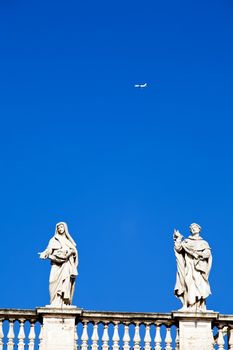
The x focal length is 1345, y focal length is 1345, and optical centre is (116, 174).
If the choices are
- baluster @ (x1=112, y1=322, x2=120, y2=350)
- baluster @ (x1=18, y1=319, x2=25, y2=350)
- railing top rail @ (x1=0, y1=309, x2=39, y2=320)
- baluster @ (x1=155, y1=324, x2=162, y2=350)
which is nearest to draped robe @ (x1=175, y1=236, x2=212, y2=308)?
baluster @ (x1=155, y1=324, x2=162, y2=350)

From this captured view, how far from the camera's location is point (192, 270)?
106ft

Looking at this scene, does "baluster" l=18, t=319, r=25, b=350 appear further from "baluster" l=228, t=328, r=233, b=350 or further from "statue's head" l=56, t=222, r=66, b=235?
"baluster" l=228, t=328, r=233, b=350

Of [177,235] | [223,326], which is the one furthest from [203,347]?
[177,235]

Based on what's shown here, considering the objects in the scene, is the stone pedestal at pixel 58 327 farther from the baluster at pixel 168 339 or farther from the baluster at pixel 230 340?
the baluster at pixel 230 340

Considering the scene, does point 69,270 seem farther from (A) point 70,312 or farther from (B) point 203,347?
(B) point 203,347

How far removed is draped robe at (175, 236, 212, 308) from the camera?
32094mm

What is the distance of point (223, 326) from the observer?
3200cm

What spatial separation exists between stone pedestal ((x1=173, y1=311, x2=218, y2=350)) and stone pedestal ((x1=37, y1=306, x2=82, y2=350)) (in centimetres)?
245

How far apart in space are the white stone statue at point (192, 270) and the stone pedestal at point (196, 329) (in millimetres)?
237

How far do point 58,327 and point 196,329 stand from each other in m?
3.25

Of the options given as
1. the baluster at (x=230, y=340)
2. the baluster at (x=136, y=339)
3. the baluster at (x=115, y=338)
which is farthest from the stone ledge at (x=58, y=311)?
the baluster at (x=230, y=340)

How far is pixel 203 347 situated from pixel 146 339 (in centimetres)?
135

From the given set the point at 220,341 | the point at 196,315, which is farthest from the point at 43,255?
the point at 220,341

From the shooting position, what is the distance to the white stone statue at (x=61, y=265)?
1254 inches
